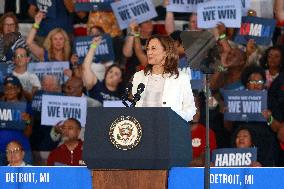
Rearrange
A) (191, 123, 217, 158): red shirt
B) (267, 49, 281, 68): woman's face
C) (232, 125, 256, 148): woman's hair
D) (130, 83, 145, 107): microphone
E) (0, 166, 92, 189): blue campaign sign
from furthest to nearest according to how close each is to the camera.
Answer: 1. (267, 49, 281, 68): woman's face
2. (232, 125, 256, 148): woman's hair
3. (191, 123, 217, 158): red shirt
4. (0, 166, 92, 189): blue campaign sign
5. (130, 83, 145, 107): microphone

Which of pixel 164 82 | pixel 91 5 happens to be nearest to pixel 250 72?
pixel 91 5

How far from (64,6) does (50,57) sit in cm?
79

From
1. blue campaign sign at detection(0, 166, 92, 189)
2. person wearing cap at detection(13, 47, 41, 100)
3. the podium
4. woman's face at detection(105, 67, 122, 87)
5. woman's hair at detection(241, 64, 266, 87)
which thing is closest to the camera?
the podium

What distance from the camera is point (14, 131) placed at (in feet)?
33.3

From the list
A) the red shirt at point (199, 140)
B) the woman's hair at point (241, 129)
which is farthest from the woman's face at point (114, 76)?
the woman's hair at point (241, 129)

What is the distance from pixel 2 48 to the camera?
6.54 m

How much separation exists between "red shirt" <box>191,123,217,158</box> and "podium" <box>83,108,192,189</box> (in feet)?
11.9

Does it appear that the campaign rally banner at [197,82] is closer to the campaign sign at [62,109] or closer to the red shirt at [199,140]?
the red shirt at [199,140]

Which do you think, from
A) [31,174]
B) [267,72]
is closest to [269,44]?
[267,72]

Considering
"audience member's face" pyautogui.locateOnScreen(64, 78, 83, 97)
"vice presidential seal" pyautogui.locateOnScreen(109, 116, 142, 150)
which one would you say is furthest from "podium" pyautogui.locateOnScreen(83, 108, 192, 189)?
"audience member's face" pyautogui.locateOnScreen(64, 78, 83, 97)

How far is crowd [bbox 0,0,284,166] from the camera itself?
957 centimetres

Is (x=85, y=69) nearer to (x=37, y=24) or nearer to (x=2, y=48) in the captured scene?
(x=37, y=24)

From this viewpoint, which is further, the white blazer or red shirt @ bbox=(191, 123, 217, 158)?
red shirt @ bbox=(191, 123, 217, 158)

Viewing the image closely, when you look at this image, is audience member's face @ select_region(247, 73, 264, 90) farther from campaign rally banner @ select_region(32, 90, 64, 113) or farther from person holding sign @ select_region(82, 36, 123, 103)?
campaign rally banner @ select_region(32, 90, 64, 113)
